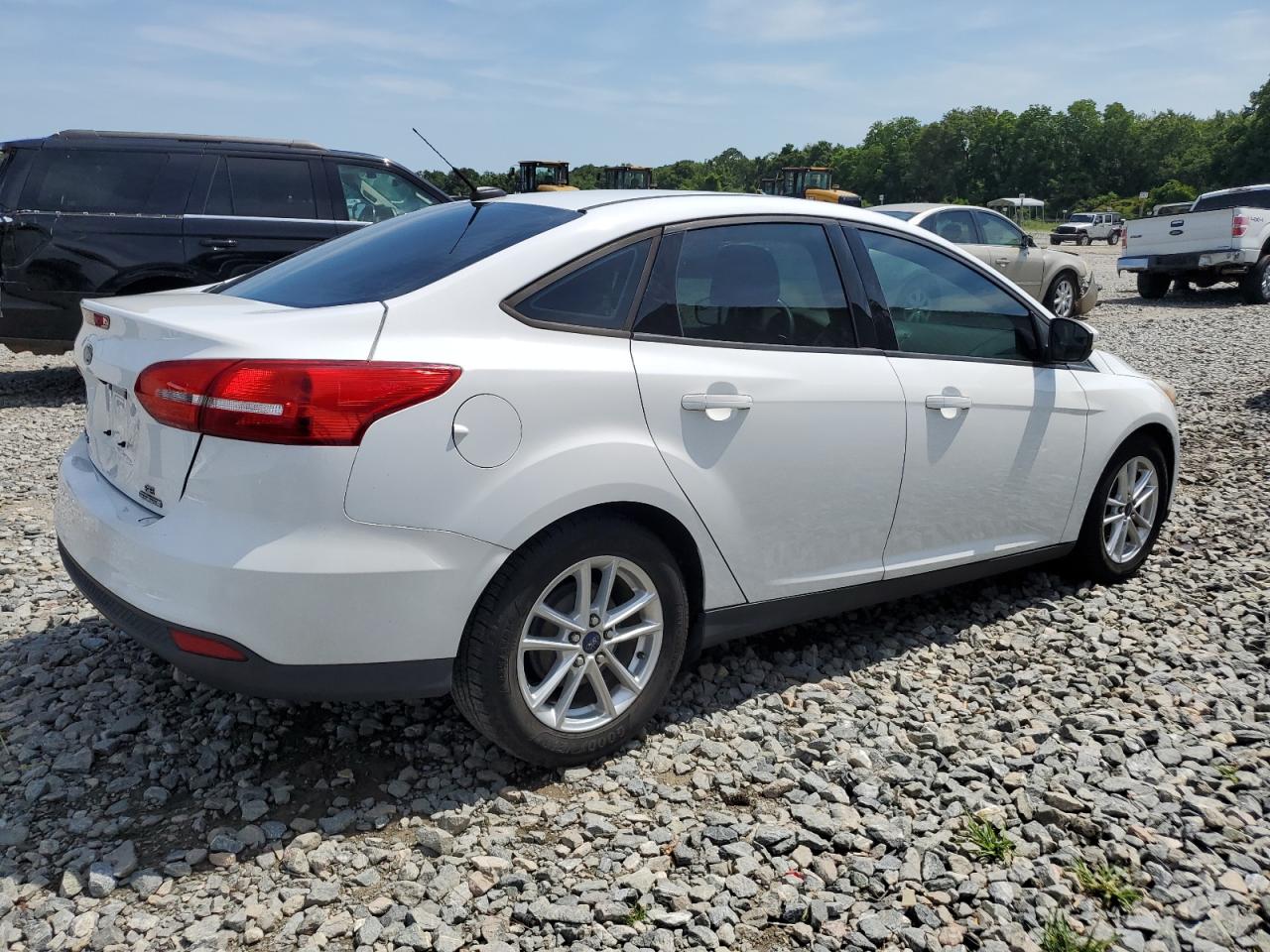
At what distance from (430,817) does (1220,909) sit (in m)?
2.03

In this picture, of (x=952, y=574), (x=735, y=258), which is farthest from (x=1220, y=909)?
(x=735, y=258)

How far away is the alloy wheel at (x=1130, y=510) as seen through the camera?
Result: 4.91 metres

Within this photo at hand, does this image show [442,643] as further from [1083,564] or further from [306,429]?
[1083,564]

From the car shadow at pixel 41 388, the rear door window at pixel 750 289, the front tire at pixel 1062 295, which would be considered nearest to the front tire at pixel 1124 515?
the rear door window at pixel 750 289

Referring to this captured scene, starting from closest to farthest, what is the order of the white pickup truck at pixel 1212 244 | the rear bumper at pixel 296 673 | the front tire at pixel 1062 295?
the rear bumper at pixel 296 673
the front tire at pixel 1062 295
the white pickup truck at pixel 1212 244

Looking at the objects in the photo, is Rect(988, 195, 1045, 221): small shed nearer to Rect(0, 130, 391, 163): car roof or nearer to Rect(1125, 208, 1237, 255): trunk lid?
Rect(1125, 208, 1237, 255): trunk lid

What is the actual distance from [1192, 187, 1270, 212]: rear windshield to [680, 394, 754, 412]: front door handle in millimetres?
17946

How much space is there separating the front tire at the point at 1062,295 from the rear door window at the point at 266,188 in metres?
10.4

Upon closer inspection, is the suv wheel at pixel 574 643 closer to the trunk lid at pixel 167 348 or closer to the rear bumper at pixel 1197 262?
the trunk lid at pixel 167 348

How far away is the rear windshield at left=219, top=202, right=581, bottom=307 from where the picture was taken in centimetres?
308

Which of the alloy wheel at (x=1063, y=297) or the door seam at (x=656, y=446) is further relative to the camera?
the alloy wheel at (x=1063, y=297)

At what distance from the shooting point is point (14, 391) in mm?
9836

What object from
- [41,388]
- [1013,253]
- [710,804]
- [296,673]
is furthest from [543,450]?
[1013,253]

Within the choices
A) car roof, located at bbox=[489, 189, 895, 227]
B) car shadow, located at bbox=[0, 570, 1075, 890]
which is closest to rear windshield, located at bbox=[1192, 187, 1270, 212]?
car roof, located at bbox=[489, 189, 895, 227]
